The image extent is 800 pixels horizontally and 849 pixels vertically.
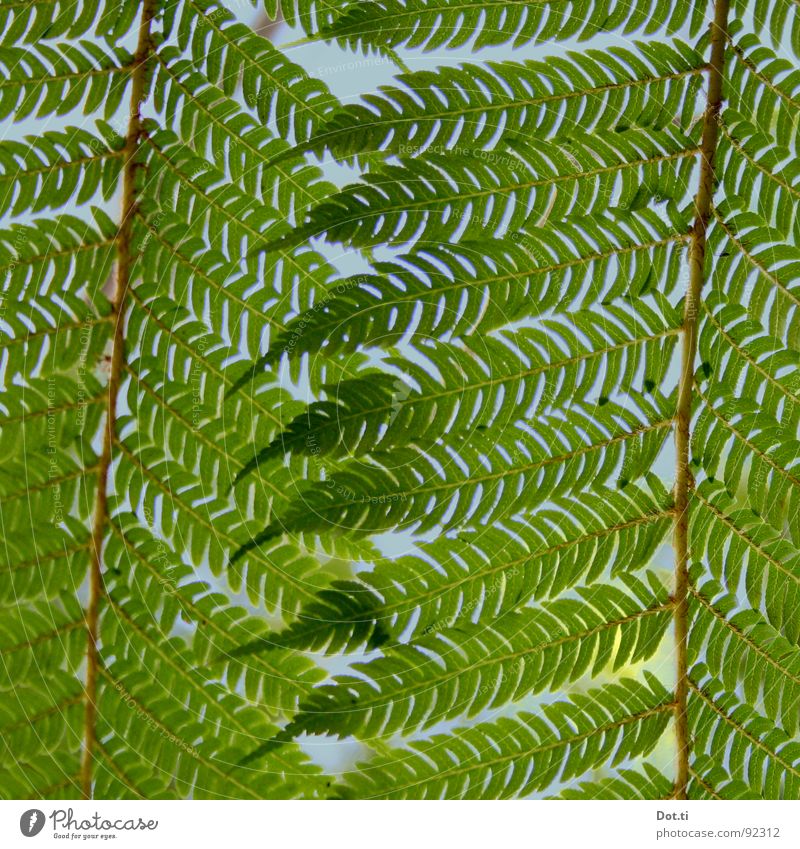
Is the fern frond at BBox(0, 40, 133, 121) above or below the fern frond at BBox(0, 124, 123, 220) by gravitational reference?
above

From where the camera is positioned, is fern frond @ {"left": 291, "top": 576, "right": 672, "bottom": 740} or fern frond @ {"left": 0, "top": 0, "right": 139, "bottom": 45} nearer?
fern frond @ {"left": 291, "top": 576, "right": 672, "bottom": 740}

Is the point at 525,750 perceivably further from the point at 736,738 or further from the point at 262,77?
the point at 262,77

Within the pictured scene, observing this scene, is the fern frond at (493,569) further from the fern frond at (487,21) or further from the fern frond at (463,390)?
the fern frond at (487,21)

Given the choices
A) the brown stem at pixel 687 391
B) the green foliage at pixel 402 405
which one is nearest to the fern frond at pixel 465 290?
the green foliage at pixel 402 405

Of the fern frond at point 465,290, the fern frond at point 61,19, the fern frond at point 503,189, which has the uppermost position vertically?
the fern frond at point 61,19

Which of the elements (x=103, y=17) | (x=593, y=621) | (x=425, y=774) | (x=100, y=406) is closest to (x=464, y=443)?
(x=593, y=621)

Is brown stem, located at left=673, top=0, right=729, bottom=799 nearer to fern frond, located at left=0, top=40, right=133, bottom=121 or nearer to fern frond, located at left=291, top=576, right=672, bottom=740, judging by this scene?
fern frond, located at left=291, top=576, right=672, bottom=740

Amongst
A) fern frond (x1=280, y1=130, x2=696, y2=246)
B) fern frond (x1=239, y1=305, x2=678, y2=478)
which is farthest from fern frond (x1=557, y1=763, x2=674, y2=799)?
fern frond (x1=280, y1=130, x2=696, y2=246)

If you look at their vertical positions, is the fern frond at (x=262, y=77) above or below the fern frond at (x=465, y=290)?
above
